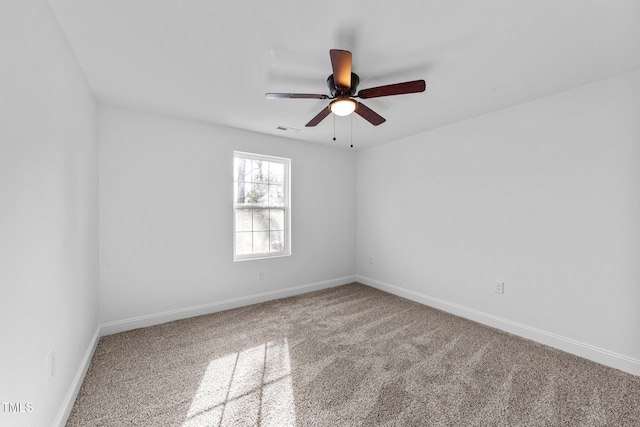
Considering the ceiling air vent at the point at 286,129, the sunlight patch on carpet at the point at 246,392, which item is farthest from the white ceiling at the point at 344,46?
the sunlight patch on carpet at the point at 246,392

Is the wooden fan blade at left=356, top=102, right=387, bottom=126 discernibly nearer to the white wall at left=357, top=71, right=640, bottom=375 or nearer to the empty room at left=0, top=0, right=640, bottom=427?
the empty room at left=0, top=0, right=640, bottom=427

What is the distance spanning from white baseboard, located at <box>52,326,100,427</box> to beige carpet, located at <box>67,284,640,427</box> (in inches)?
1.8

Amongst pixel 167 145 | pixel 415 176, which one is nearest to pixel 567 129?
pixel 415 176

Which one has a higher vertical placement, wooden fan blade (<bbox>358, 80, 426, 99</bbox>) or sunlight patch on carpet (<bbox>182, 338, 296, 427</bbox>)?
wooden fan blade (<bbox>358, 80, 426, 99</bbox>)

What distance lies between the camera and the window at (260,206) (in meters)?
3.79

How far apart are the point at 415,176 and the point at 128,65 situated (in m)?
3.44

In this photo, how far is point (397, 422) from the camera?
1.68 m

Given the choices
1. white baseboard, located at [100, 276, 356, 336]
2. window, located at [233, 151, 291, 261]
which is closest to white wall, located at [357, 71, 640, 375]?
white baseboard, located at [100, 276, 356, 336]

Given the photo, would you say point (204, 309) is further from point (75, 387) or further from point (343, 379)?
point (343, 379)

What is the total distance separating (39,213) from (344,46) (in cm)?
203

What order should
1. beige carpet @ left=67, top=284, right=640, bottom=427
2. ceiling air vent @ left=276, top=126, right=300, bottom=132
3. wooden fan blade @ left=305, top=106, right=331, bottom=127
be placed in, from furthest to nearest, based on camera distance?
ceiling air vent @ left=276, top=126, right=300, bottom=132 → wooden fan blade @ left=305, top=106, right=331, bottom=127 → beige carpet @ left=67, top=284, right=640, bottom=427

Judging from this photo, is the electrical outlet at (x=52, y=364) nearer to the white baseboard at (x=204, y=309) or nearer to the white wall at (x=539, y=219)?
the white baseboard at (x=204, y=309)

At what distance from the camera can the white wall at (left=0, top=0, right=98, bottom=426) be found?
1102 millimetres

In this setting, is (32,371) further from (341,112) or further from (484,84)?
(484,84)
